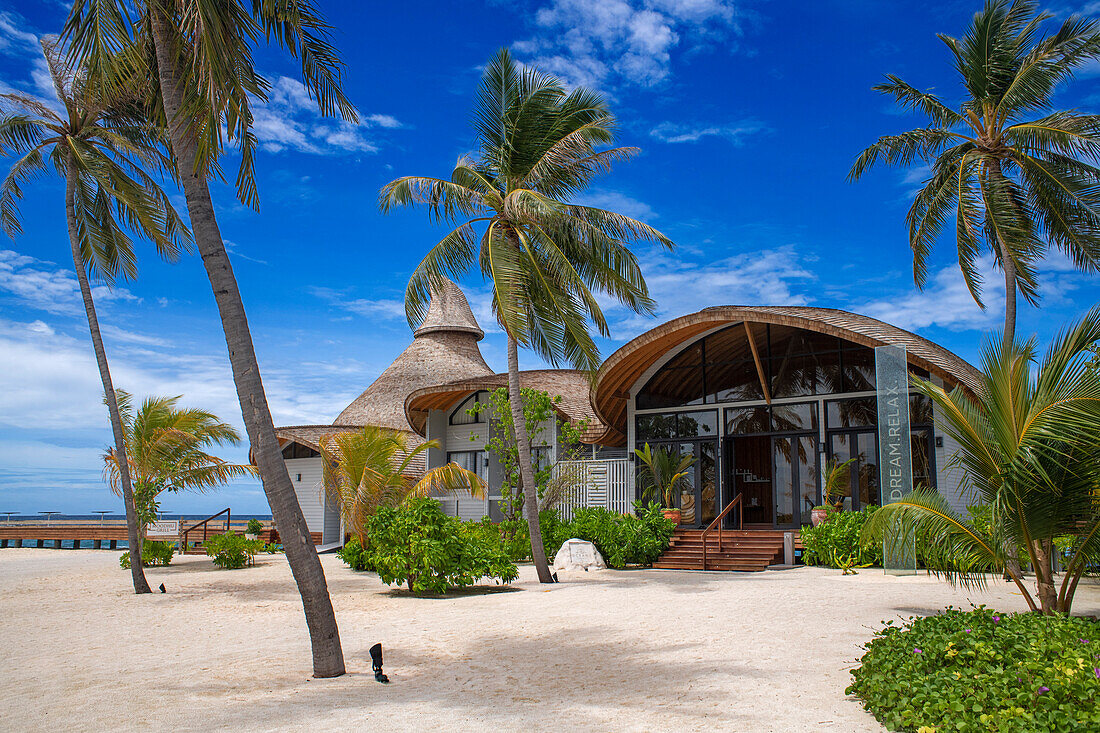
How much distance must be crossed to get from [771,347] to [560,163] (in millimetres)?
7258

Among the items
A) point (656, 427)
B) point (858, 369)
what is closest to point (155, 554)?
point (656, 427)

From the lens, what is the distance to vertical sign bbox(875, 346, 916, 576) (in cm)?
1259

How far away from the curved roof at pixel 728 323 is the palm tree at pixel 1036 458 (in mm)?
7662

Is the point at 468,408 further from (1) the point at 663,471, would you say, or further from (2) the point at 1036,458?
(2) the point at 1036,458

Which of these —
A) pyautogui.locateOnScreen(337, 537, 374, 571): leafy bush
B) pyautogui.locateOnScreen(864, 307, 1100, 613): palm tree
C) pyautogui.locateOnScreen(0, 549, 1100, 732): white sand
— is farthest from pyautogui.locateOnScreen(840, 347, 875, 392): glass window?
pyautogui.locateOnScreen(337, 537, 374, 571): leafy bush

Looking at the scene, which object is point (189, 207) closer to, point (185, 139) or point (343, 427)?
point (185, 139)

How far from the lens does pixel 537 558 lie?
13.1m

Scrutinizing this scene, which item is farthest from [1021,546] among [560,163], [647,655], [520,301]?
[560,163]

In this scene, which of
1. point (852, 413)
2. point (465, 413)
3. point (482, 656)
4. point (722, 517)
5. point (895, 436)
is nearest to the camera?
point (482, 656)

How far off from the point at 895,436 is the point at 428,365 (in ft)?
65.2

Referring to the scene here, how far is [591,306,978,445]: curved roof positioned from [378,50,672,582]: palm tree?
2048 millimetres

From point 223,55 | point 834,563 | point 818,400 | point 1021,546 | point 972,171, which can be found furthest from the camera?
point 818,400

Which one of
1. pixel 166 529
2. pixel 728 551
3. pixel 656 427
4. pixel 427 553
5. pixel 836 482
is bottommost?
pixel 166 529

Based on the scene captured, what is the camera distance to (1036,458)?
6141 millimetres
